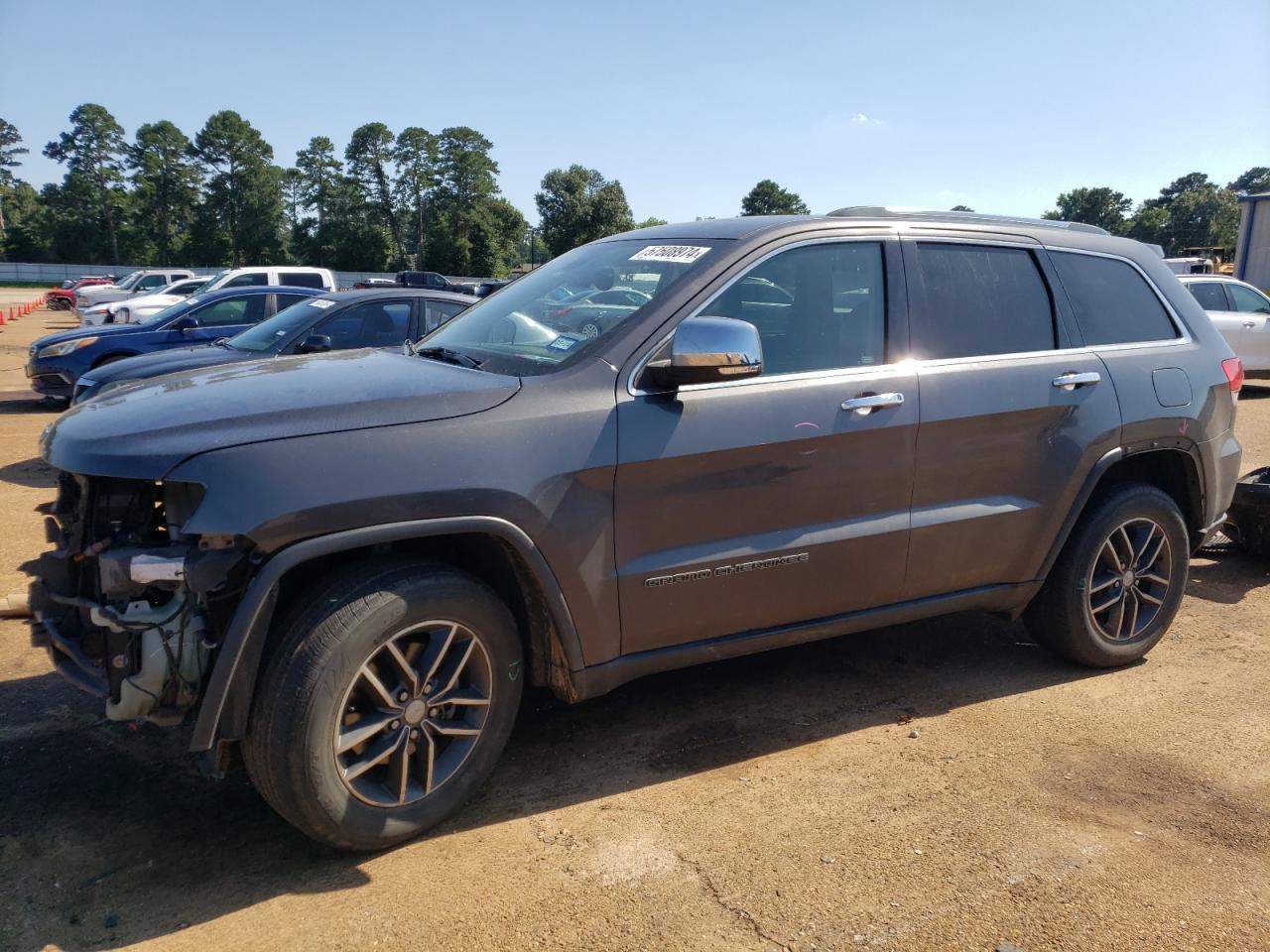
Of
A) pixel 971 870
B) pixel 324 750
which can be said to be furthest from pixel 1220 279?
pixel 324 750

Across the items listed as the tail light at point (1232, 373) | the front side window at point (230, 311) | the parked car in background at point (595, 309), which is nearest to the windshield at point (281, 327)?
the front side window at point (230, 311)

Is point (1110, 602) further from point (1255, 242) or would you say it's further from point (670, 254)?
point (1255, 242)

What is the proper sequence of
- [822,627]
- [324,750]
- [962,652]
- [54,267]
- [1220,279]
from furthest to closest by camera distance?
[54,267]
[1220,279]
[962,652]
[822,627]
[324,750]

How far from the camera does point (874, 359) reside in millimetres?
3717

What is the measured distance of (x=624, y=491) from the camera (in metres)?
3.13

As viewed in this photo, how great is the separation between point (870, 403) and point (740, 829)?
160 cm

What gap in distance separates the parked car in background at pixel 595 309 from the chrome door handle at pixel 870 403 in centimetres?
85

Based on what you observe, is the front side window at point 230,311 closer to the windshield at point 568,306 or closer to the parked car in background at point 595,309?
the windshield at point 568,306

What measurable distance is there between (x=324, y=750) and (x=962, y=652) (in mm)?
3261

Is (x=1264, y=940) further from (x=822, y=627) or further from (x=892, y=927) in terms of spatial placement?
(x=822, y=627)

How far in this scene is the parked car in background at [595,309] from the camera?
135 inches

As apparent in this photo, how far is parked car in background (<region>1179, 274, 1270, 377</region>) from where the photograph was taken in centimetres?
1477

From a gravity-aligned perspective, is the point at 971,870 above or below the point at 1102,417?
below

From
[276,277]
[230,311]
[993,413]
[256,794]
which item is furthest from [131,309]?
[993,413]
